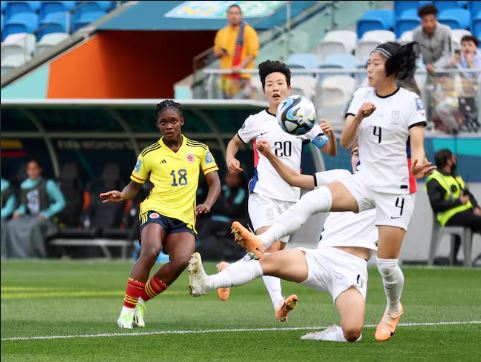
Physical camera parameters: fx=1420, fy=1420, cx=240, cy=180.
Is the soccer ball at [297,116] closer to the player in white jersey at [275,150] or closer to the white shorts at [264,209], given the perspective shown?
the player in white jersey at [275,150]

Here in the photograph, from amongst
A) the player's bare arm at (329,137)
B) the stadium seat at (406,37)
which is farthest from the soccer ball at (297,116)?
the stadium seat at (406,37)

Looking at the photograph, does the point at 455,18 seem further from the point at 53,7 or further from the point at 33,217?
the point at 53,7

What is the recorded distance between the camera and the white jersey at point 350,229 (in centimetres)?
1045

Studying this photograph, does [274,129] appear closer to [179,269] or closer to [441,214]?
[179,269]

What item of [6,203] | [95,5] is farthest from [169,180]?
[95,5]

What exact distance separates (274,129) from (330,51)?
12.3 m

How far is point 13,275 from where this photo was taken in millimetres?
20609

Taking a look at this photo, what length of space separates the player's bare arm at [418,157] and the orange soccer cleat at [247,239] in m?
1.16

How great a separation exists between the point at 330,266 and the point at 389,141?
102 centimetres

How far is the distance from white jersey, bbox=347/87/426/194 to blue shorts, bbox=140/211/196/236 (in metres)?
2.35

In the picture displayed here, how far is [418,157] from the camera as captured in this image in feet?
31.5

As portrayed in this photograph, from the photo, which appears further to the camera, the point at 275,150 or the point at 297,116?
the point at 275,150

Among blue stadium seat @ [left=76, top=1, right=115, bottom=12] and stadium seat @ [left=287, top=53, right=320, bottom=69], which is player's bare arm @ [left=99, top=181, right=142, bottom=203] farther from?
blue stadium seat @ [left=76, top=1, right=115, bottom=12]

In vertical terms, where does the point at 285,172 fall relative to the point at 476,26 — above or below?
below
